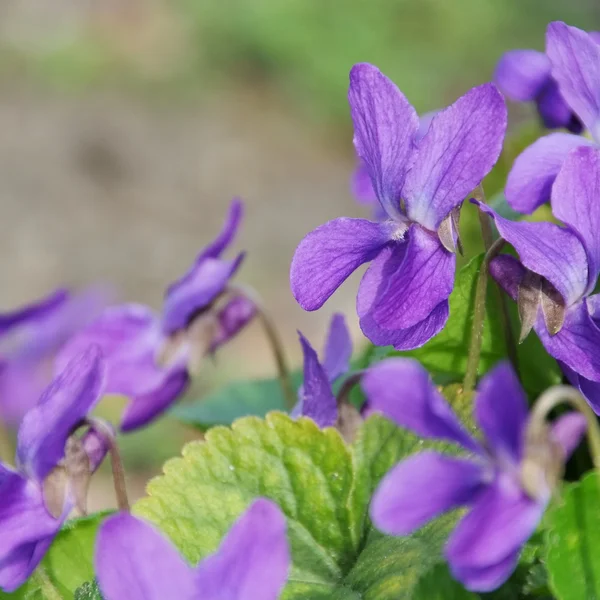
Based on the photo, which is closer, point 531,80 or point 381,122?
point 381,122

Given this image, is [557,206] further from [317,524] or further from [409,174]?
[317,524]

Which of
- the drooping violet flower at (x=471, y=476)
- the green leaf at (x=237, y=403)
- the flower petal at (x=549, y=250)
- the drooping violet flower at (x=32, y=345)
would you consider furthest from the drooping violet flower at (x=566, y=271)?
the drooping violet flower at (x=32, y=345)

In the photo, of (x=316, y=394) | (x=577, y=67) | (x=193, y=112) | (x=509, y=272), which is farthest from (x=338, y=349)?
(x=193, y=112)

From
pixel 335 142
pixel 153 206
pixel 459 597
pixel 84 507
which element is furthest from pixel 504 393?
pixel 335 142

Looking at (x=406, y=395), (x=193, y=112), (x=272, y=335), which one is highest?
(x=406, y=395)

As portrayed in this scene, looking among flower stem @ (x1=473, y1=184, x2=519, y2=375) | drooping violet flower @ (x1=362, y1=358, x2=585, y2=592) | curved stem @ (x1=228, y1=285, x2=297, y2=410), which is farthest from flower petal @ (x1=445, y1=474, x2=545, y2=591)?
curved stem @ (x1=228, y1=285, x2=297, y2=410)

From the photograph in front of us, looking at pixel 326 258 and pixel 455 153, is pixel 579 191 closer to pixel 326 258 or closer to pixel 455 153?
pixel 455 153
